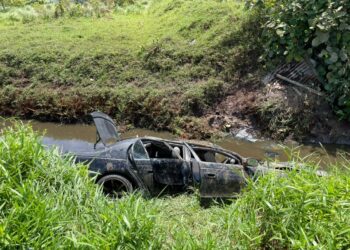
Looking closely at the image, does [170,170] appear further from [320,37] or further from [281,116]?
[320,37]

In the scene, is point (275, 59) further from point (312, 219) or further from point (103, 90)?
point (312, 219)

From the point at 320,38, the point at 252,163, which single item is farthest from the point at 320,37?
the point at 252,163

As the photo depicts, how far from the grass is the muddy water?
37cm

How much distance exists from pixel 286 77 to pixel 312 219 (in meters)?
9.02

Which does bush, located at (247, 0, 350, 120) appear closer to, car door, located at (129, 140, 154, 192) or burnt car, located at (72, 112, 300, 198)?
burnt car, located at (72, 112, 300, 198)

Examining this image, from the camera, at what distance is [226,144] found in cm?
1190

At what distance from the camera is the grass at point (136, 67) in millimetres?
13117

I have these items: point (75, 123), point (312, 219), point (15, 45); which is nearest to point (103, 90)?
point (75, 123)

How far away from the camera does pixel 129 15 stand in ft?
66.7

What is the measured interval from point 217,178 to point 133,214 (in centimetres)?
323

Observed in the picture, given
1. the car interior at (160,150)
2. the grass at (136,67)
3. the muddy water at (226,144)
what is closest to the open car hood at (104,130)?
the car interior at (160,150)

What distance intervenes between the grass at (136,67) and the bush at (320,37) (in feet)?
4.91

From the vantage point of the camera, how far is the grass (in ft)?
43.0

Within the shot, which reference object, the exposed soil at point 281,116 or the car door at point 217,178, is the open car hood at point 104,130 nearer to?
the car door at point 217,178
